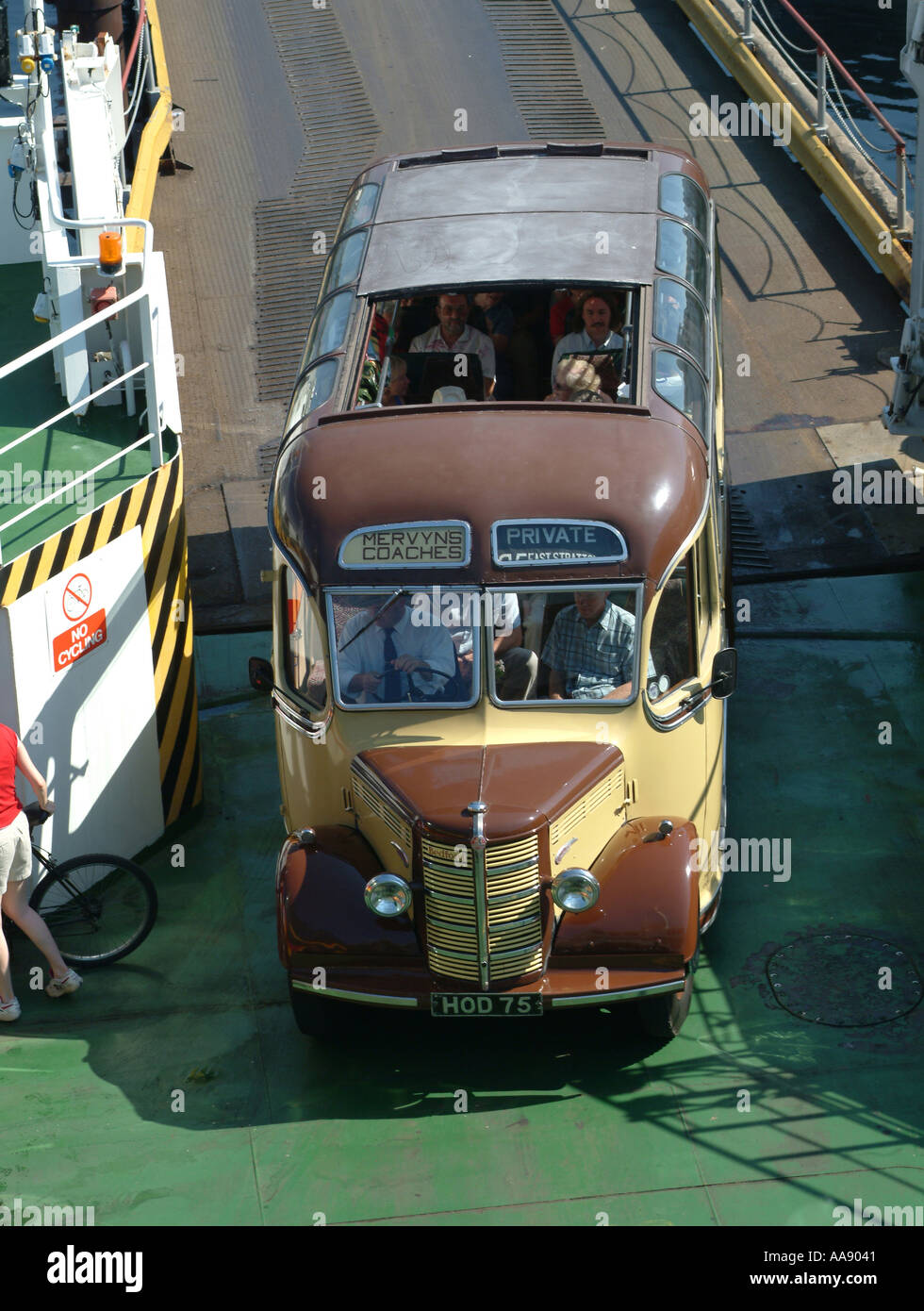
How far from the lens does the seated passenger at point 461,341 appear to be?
10.9 metres

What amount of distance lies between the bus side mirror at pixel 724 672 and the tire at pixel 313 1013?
2636 mm

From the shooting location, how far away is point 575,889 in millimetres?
7980

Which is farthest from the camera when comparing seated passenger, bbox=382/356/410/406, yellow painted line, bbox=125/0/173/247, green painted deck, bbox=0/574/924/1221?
yellow painted line, bbox=125/0/173/247

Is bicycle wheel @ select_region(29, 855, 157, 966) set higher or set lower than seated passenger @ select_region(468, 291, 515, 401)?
lower

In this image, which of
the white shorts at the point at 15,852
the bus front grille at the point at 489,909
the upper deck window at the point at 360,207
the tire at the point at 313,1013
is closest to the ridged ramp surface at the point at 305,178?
the upper deck window at the point at 360,207

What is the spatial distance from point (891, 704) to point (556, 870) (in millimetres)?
4424

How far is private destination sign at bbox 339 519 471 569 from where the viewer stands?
845cm

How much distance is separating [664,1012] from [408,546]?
8.87 ft

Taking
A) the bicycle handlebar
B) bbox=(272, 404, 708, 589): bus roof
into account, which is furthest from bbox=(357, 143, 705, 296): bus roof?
the bicycle handlebar

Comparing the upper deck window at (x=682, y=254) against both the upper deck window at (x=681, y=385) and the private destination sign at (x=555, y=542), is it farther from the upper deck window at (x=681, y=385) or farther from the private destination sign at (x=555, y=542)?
the private destination sign at (x=555, y=542)

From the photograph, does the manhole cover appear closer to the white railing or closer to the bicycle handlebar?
the bicycle handlebar

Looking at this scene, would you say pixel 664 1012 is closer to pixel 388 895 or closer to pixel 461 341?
pixel 388 895

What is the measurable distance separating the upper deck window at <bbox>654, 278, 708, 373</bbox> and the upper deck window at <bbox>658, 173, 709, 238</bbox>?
974 millimetres
